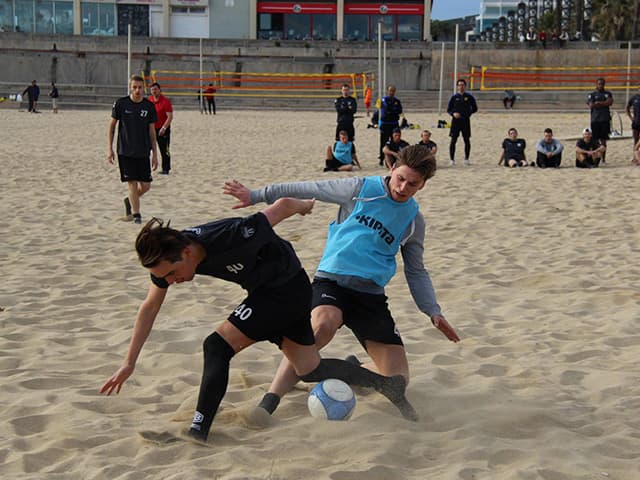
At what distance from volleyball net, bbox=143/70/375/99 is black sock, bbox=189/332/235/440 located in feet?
117

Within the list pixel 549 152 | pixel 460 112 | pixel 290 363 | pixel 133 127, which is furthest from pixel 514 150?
pixel 290 363

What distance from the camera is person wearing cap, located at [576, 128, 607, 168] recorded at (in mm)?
14219

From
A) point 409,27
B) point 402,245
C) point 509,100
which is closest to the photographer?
point 402,245

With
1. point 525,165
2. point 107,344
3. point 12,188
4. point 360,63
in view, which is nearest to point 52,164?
point 12,188

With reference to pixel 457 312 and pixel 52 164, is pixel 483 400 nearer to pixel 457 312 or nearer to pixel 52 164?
pixel 457 312

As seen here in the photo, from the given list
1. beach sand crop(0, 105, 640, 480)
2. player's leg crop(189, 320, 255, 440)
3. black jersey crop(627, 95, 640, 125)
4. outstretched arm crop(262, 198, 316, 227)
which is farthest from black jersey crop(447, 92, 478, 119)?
player's leg crop(189, 320, 255, 440)

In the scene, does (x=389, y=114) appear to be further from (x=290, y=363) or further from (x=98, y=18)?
(x=98, y=18)

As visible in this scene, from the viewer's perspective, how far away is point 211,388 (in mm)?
3318

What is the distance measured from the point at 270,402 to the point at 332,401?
0.88 ft

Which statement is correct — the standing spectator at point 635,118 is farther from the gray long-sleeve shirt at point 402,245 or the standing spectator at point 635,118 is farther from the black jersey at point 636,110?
the gray long-sleeve shirt at point 402,245

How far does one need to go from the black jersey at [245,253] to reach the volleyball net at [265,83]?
35456 mm

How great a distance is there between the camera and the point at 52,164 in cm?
1467

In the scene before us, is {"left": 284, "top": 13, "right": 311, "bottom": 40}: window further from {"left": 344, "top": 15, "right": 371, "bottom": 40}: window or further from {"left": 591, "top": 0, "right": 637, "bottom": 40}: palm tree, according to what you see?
{"left": 591, "top": 0, "right": 637, "bottom": 40}: palm tree

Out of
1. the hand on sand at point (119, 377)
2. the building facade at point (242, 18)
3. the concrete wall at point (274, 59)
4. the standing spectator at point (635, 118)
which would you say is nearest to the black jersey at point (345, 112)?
the standing spectator at point (635, 118)
